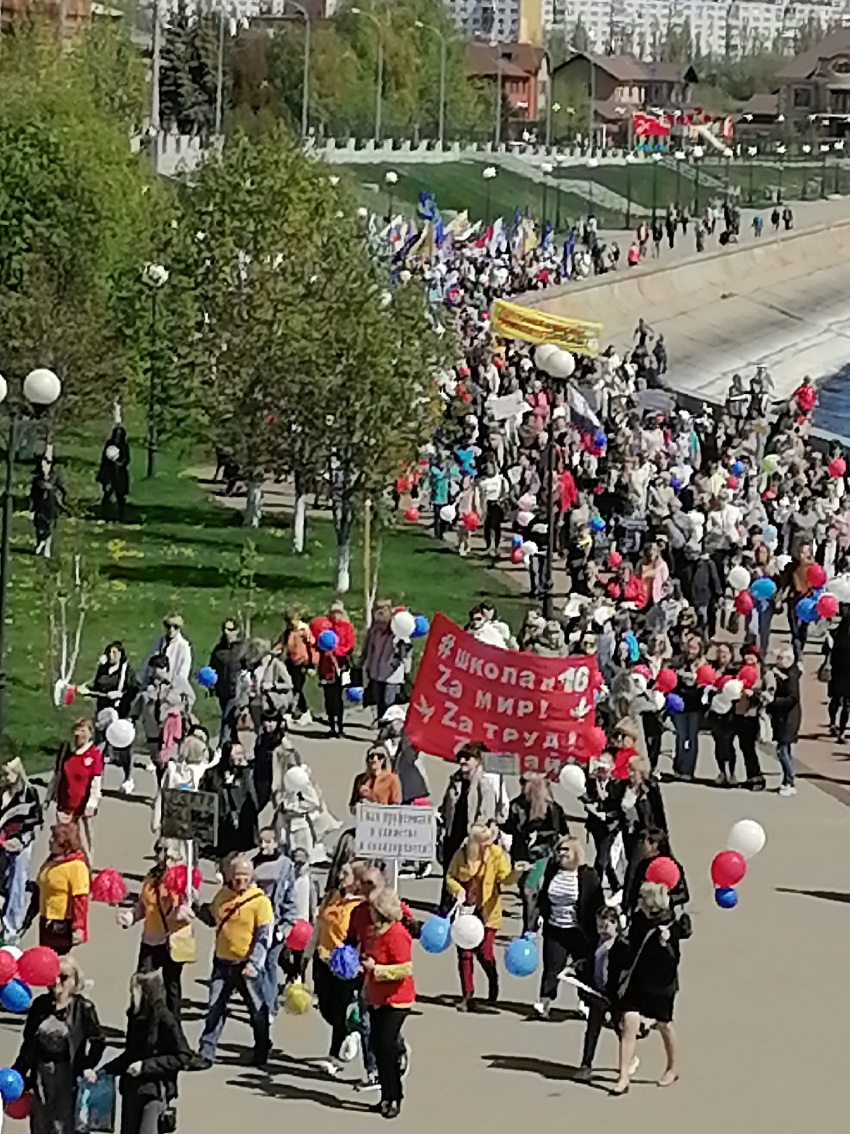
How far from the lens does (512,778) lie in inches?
798

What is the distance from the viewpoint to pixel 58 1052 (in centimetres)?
1230

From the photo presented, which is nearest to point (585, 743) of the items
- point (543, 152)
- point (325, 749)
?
point (325, 749)

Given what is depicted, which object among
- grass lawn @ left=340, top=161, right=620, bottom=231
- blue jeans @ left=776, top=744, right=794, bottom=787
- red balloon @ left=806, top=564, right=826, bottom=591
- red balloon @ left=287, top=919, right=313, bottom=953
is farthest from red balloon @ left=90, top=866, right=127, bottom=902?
grass lawn @ left=340, top=161, right=620, bottom=231

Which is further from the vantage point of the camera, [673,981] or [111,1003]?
[111,1003]

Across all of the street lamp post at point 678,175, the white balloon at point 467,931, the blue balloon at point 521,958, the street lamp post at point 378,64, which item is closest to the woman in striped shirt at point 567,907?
the blue balloon at point 521,958

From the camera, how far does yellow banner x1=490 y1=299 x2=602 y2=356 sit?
40938 mm

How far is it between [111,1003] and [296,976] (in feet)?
3.64

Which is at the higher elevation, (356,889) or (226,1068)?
(356,889)

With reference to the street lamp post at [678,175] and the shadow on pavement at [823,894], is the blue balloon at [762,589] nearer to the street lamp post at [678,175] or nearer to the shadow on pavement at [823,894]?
the shadow on pavement at [823,894]

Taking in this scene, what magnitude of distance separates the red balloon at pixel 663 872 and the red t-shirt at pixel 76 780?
14.0 feet

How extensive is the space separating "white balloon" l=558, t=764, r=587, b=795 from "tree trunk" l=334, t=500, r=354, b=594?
1111 centimetres

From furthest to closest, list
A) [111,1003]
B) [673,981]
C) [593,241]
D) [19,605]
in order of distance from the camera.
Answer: [593,241], [19,605], [111,1003], [673,981]

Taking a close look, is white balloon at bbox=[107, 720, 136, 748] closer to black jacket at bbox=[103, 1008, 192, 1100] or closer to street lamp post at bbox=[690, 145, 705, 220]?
black jacket at bbox=[103, 1008, 192, 1100]

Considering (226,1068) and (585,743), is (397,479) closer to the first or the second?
(585,743)
